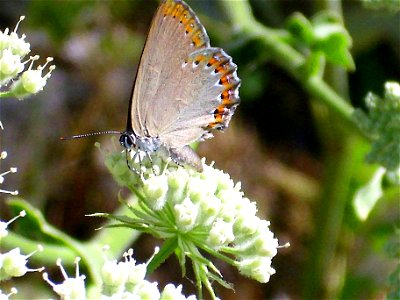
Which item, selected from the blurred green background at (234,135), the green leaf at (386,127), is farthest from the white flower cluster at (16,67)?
the blurred green background at (234,135)

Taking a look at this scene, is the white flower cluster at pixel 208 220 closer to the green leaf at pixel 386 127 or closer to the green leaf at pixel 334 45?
the green leaf at pixel 386 127

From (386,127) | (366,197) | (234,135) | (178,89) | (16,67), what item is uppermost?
(16,67)

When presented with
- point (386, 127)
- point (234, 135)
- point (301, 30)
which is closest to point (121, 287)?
point (386, 127)

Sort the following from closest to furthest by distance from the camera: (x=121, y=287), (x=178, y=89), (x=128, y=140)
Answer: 1. (x=121, y=287)
2. (x=128, y=140)
3. (x=178, y=89)

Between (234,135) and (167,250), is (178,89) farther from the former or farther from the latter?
(234,135)

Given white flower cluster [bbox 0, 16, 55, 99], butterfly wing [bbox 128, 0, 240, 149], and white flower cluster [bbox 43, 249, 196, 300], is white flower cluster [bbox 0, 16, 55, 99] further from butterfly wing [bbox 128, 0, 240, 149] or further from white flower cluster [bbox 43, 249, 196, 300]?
white flower cluster [bbox 43, 249, 196, 300]

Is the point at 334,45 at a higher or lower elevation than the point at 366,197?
higher

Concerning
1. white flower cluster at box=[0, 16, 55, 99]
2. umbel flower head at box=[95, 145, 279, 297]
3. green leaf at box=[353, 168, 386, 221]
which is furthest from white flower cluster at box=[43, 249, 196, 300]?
green leaf at box=[353, 168, 386, 221]
